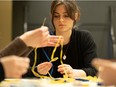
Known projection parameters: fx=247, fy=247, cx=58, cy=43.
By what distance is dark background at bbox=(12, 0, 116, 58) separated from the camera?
2.85 metres

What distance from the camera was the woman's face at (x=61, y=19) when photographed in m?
1.21

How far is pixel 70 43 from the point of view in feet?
4.39

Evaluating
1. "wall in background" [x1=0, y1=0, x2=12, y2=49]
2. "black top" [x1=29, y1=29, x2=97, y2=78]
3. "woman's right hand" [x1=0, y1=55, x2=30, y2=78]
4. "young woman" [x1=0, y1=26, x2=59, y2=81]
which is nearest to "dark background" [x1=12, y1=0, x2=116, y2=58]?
"wall in background" [x1=0, y1=0, x2=12, y2=49]

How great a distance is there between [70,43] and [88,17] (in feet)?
5.25

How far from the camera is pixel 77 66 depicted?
132 cm

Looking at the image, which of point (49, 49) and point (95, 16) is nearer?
point (49, 49)

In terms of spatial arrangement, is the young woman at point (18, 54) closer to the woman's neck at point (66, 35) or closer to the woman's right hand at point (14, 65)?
A: the woman's right hand at point (14, 65)

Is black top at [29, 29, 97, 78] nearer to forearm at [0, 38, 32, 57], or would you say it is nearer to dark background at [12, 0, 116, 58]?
forearm at [0, 38, 32, 57]

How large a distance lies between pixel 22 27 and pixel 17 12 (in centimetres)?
19

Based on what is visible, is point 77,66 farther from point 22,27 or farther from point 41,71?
point 22,27

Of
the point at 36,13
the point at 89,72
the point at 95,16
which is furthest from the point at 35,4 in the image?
the point at 89,72

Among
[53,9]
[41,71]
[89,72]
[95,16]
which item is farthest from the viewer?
[95,16]

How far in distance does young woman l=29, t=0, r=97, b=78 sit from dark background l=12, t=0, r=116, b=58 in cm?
152

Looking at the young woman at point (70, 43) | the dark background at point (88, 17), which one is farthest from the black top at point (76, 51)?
the dark background at point (88, 17)
